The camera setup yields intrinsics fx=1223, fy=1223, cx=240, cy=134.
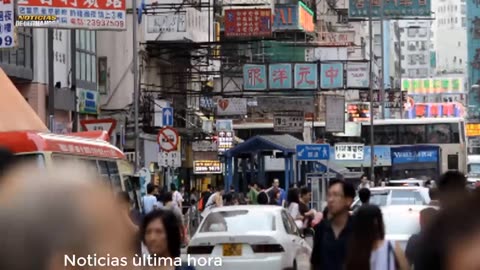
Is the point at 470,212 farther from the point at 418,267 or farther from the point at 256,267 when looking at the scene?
the point at 256,267

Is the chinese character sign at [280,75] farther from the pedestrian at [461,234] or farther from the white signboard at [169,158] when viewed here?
the pedestrian at [461,234]

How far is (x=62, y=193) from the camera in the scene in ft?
10.6

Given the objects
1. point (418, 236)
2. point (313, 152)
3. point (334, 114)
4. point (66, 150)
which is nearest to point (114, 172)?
point (66, 150)

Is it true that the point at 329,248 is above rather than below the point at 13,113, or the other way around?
below

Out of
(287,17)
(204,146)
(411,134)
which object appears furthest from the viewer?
(411,134)

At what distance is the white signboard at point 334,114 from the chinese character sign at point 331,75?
5.99 metres

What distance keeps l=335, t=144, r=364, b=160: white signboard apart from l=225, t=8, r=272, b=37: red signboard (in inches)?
628

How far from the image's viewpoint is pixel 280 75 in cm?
4653

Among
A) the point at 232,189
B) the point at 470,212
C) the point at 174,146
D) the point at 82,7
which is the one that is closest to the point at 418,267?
the point at 470,212

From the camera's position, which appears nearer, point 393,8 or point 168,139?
point 168,139

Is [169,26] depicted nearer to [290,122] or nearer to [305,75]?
[305,75]

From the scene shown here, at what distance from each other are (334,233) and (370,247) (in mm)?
1788

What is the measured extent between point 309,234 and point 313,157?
23887 millimetres

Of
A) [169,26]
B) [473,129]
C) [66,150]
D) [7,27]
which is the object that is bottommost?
[66,150]
